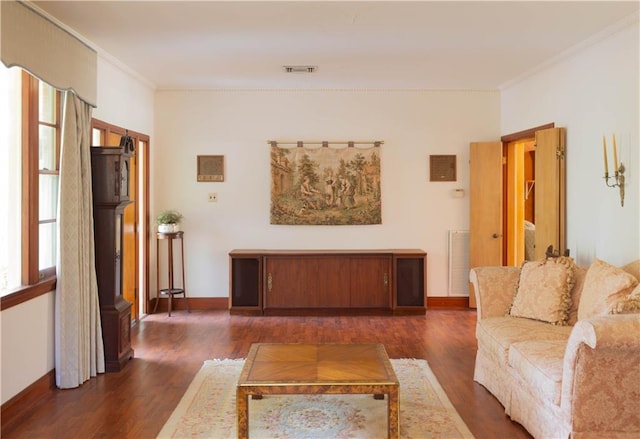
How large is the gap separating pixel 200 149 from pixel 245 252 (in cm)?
142

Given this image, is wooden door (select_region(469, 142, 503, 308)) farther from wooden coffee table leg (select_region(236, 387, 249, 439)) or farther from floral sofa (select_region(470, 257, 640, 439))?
wooden coffee table leg (select_region(236, 387, 249, 439))

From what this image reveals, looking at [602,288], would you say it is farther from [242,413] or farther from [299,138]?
[299,138]

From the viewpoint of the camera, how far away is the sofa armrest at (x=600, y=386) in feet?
8.70

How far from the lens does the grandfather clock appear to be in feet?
14.0

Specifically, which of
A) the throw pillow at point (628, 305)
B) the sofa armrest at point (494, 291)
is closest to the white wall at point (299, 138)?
the sofa armrest at point (494, 291)

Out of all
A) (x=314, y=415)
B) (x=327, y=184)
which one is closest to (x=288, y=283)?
(x=327, y=184)

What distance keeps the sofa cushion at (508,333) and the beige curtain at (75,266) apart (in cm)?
293

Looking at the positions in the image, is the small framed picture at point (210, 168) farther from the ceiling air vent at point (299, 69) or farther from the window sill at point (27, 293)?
the window sill at point (27, 293)

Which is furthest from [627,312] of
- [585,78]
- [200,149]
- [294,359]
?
[200,149]

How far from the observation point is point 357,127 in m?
6.66

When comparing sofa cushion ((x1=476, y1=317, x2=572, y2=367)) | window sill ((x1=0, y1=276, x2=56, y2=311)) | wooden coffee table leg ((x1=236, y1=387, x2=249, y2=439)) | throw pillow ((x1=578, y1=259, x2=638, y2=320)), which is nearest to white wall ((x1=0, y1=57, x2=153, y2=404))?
window sill ((x1=0, y1=276, x2=56, y2=311))

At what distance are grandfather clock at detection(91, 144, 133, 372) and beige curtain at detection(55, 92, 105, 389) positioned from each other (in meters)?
0.10

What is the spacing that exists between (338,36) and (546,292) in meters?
2.53

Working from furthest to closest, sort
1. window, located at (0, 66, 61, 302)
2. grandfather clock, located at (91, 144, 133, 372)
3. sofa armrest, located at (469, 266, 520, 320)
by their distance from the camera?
grandfather clock, located at (91, 144, 133, 372), sofa armrest, located at (469, 266, 520, 320), window, located at (0, 66, 61, 302)
